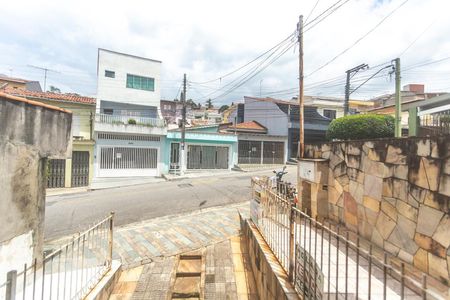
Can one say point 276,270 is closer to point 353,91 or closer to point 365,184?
point 365,184

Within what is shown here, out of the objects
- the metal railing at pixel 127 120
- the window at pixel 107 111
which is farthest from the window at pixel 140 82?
the metal railing at pixel 127 120

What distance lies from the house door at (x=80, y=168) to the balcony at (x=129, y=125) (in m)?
2.24

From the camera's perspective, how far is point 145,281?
16.2 ft

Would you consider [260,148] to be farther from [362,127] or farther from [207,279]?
[207,279]

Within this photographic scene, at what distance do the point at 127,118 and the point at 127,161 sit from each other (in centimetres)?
339

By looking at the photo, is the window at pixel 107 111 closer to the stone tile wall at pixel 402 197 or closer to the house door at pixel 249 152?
the house door at pixel 249 152

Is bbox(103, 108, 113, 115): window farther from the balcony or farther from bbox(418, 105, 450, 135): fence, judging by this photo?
bbox(418, 105, 450, 135): fence

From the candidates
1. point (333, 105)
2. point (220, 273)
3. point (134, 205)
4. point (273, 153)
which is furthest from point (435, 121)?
point (333, 105)

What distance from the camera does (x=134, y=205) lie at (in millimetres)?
10883

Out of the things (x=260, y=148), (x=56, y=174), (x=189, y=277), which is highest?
(x=260, y=148)

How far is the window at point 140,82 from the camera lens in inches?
865

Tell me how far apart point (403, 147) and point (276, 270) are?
2.75m

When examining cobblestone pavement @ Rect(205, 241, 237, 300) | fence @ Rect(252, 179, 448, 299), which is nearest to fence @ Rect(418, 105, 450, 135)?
fence @ Rect(252, 179, 448, 299)

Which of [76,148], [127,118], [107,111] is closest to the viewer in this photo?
[76,148]
